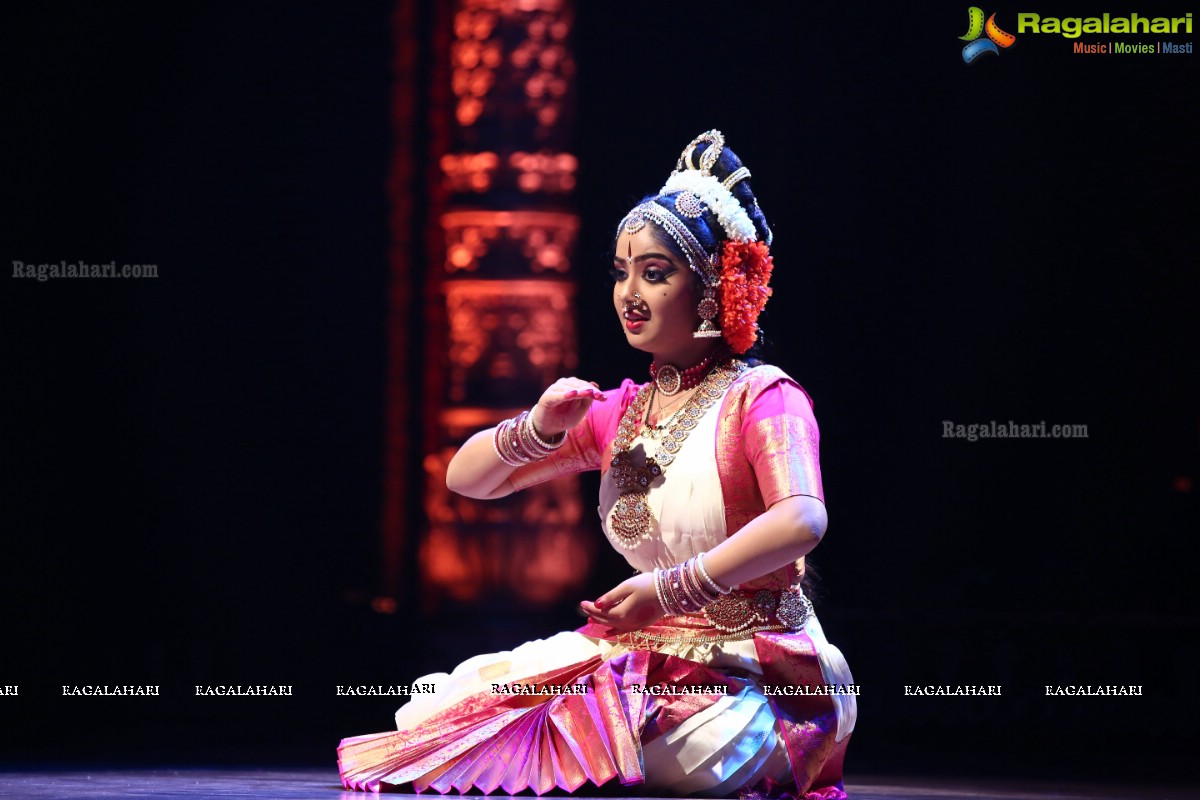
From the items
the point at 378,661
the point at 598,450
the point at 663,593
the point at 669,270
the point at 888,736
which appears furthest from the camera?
the point at 378,661

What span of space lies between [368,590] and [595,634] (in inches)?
70.2

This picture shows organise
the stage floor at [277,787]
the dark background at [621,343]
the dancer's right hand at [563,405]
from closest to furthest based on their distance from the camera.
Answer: the stage floor at [277,787], the dancer's right hand at [563,405], the dark background at [621,343]

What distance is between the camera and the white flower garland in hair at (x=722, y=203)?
2.74m

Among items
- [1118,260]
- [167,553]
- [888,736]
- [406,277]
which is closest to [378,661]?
[167,553]

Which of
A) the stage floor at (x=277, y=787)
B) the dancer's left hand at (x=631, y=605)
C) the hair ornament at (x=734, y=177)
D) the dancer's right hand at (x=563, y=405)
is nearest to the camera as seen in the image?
the dancer's left hand at (x=631, y=605)

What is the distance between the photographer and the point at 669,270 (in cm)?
271

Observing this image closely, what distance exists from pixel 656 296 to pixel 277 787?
44.3 inches

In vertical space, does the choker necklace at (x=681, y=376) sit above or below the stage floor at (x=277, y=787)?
above

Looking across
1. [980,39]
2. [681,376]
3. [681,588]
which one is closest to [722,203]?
[681,376]

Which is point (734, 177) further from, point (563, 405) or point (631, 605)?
point (631, 605)

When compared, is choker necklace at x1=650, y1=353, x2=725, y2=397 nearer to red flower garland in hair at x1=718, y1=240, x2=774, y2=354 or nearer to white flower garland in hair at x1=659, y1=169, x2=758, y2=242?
red flower garland in hair at x1=718, y1=240, x2=774, y2=354

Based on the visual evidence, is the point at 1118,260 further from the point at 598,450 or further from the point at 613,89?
the point at 598,450

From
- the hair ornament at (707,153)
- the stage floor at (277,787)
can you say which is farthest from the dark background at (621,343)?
→ the hair ornament at (707,153)

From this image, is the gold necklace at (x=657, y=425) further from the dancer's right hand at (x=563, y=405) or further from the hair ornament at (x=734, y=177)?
the hair ornament at (x=734, y=177)
